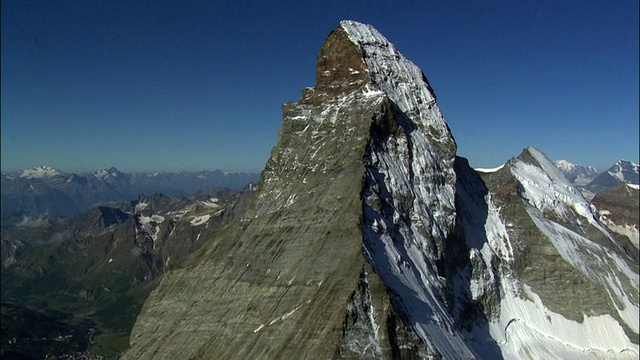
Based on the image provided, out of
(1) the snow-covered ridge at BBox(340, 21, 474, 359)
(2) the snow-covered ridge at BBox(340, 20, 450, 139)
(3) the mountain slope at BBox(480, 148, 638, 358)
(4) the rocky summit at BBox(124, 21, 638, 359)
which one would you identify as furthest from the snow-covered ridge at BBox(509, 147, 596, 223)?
(1) the snow-covered ridge at BBox(340, 21, 474, 359)

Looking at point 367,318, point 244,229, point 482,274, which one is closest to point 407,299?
point 367,318

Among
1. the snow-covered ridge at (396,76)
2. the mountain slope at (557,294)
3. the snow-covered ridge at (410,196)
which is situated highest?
the snow-covered ridge at (396,76)

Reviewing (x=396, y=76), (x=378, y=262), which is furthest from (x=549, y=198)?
(x=378, y=262)

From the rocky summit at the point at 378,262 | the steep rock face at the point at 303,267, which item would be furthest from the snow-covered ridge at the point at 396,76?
the steep rock face at the point at 303,267

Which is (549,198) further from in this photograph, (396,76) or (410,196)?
(410,196)

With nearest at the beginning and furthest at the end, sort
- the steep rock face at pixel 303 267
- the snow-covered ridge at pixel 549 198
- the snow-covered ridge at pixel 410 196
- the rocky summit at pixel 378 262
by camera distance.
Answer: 1. the steep rock face at pixel 303 267
2. the rocky summit at pixel 378 262
3. the snow-covered ridge at pixel 410 196
4. the snow-covered ridge at pixel 549 198

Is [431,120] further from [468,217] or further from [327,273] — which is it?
[327,273]

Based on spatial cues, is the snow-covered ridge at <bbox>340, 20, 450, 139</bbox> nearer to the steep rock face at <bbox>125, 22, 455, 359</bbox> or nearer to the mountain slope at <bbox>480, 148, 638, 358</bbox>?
the steep rock face at <bbox>125, 22, 455, 359</bbox>

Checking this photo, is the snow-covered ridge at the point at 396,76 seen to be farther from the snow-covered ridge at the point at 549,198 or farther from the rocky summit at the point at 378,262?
the snow-covered ridge at the point at 549,198
